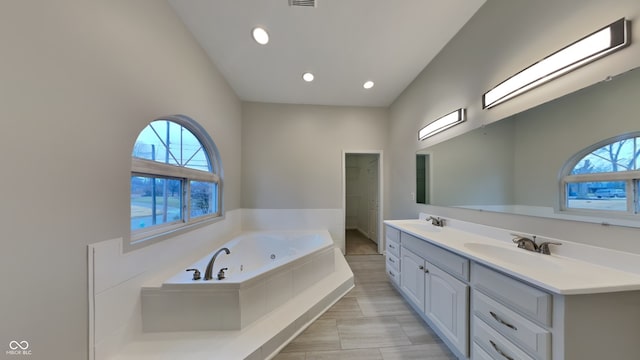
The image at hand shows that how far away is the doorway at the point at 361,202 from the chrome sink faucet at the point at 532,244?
2960 mm

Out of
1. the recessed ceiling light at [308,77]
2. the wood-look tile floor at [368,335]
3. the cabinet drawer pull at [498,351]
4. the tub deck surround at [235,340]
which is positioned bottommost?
the wood-look tile floor at [368,335]

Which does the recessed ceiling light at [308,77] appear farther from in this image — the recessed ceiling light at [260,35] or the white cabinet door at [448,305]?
the white cabinet door at [448,305]

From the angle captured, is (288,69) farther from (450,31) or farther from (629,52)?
(629,52)

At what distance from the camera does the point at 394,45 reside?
2.20 meters

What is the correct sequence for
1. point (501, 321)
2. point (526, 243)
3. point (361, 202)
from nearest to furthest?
point (501, 321) → point (526, 243) → point (361, 202)

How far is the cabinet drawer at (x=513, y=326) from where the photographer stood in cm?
88

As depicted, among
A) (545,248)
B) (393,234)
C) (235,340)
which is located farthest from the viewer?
(393,234)

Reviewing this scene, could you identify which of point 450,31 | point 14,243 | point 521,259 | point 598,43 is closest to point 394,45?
point 450,31

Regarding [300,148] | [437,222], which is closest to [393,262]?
[437,222]

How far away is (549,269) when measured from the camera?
42.7 inches

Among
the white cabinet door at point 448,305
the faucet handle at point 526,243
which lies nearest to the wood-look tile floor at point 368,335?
the white cabinet door at point 448,305

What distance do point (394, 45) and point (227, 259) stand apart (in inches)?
123

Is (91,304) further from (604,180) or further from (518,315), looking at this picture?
(604,180)

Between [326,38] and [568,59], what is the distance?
1.83 metres
